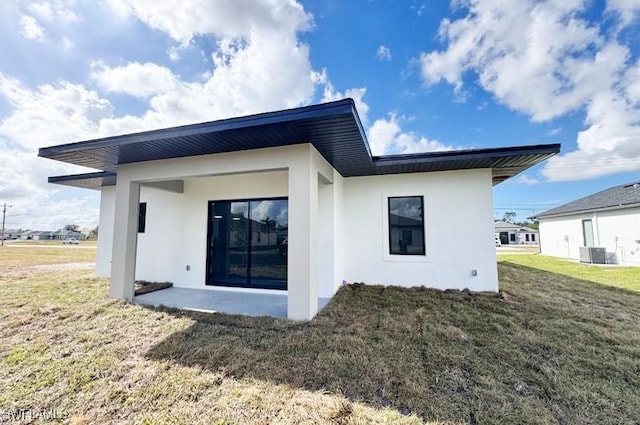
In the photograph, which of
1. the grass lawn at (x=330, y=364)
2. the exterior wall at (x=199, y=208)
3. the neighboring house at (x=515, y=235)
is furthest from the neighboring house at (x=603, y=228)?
the neighboring house at (x=515, y=235)

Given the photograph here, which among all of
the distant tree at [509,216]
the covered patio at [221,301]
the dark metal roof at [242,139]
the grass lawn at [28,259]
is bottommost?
the covered patio at [221,301]

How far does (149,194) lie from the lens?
318 inches

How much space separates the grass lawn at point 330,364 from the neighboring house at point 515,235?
40085 mm

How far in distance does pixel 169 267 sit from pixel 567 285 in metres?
11.4

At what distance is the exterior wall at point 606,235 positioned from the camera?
12.0 meters

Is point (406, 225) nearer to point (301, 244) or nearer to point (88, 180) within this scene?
point (301, 244)

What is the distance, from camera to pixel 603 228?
13.6 meters

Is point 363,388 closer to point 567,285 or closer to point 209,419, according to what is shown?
point 209,419

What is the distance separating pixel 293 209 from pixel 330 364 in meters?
2.48

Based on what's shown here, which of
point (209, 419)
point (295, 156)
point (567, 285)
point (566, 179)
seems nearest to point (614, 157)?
point (566, 179)

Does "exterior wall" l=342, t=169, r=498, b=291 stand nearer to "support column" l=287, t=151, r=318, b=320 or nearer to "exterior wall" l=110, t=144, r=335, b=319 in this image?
"exterior wall" l=110, t=144, r=335, b=319

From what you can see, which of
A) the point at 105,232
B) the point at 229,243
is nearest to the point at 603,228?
the point at 229,243

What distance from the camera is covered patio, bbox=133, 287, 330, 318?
5191 mm

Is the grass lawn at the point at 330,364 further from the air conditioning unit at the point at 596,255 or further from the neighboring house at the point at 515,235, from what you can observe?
the neighboring house at the point at 515,235
